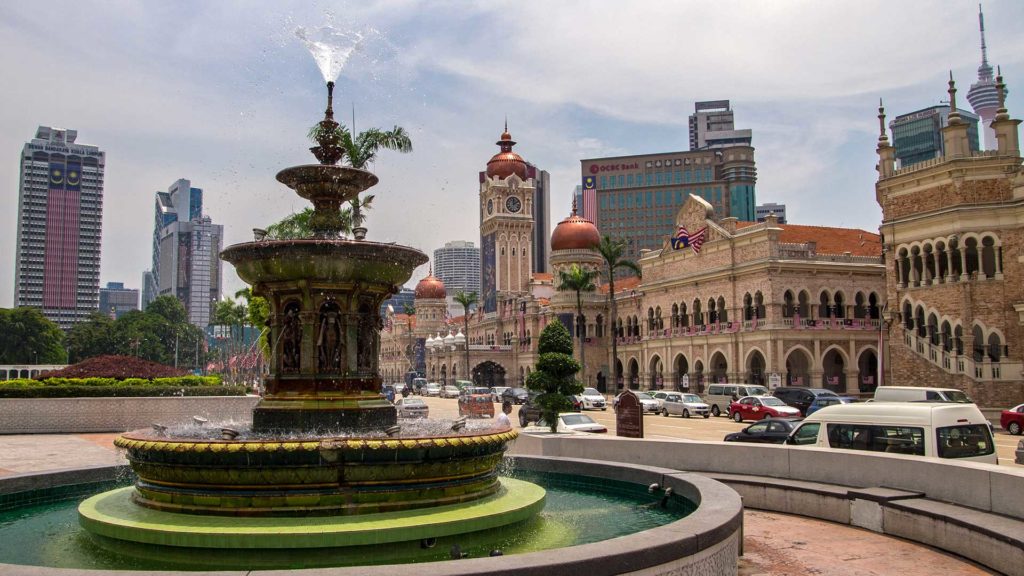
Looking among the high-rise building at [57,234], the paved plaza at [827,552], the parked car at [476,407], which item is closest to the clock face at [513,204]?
the parked car at [476,407]

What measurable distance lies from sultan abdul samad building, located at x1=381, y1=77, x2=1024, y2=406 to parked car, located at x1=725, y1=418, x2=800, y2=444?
14215 millimetres

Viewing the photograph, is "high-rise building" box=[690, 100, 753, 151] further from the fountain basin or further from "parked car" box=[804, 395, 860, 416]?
the fountain basin

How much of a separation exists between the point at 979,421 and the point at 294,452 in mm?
10865

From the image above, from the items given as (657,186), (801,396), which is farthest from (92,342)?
(801,396)

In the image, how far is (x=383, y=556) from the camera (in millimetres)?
7770

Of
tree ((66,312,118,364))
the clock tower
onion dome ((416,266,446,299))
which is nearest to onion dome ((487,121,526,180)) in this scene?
the clock tower

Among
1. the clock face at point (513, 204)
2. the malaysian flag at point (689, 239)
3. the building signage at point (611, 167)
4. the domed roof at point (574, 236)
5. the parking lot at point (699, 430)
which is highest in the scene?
the building signage at point (611, 167)

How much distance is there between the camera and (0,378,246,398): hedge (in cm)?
3075

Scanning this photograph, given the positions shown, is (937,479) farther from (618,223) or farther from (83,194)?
(83,194)

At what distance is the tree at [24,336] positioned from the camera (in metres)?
98.2

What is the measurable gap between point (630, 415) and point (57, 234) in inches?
7647

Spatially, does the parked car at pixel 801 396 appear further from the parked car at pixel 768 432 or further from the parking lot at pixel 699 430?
the parked car at pixel 768 432

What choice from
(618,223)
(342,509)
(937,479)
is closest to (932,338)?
(937,479)

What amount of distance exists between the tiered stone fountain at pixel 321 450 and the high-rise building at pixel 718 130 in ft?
579
